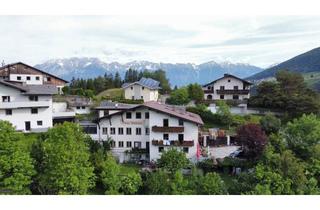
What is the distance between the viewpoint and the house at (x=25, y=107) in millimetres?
16062

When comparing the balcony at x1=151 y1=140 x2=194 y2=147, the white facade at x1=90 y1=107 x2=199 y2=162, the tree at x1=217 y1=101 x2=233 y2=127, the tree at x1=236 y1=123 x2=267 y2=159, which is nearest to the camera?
the tree at x1=236 y1=123 x2=267 y2=159

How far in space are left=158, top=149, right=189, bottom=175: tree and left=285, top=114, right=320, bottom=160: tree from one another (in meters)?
4.08

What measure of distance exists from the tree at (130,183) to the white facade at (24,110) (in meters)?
7.33

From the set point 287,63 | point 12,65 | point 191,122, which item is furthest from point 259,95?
point 287,63

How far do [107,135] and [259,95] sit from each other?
10390 millimetres

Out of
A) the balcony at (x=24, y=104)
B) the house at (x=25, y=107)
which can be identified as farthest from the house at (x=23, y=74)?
the balcony at (x=24, y=104)

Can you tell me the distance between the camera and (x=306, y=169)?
38.0 ft

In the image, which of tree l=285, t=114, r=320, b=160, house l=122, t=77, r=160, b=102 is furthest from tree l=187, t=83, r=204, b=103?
tree l=285, t=114, r=320, b=160

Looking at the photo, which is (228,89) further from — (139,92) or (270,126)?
(270,126)

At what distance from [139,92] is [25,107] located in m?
9.41

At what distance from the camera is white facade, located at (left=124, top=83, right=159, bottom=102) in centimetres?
2414

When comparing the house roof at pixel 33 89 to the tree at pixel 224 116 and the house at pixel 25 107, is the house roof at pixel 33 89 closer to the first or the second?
the house at pixel 25 107

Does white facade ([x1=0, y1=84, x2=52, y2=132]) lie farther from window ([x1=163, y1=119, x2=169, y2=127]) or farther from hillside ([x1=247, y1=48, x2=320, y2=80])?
hillside ([x1=247, y1=48, x2=320, y2=80])

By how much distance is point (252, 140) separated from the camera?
1347 centimetres
